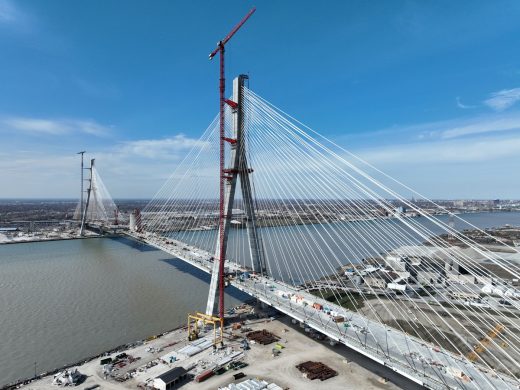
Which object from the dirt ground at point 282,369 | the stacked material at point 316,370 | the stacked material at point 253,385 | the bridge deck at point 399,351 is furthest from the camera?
the stacked material at point 316,370

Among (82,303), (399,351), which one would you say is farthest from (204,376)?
(82,303)

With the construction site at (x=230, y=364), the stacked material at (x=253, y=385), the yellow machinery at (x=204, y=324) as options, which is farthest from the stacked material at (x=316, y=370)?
the yellow machinery at (x=204, y=324)

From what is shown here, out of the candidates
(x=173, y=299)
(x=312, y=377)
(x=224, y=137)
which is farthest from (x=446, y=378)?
(x=173, y=299)

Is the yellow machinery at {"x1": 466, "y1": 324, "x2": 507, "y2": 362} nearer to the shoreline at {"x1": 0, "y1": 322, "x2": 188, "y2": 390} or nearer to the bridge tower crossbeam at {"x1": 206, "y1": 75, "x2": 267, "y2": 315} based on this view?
the bridge tower crossbeam at {"x1": 206, "y1": 75, "x2": 267, "y2": 315}

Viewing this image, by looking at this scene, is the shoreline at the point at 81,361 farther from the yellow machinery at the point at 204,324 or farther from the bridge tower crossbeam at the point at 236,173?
the bridge tower crossbeam at the point at 236,173

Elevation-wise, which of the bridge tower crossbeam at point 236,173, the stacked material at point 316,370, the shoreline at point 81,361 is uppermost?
the bridge tower crossbeam at point 236,173

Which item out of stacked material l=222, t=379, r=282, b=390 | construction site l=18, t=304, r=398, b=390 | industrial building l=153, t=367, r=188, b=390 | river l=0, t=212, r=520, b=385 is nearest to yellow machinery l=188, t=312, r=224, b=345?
construction site l=18, t=304, r=398, b=390

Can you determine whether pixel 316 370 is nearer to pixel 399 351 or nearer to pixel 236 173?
pixel 399 351
